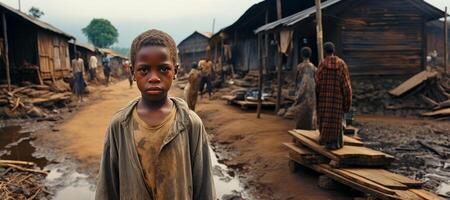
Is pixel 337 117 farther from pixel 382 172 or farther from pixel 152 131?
pixel 152 131

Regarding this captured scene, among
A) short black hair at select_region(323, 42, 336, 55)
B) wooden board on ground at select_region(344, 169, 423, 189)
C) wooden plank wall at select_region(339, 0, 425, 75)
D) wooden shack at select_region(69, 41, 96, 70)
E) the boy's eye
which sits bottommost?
wooden board on ground at select_region(344, 169, 423, 189)

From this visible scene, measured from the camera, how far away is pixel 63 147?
840 centimetres

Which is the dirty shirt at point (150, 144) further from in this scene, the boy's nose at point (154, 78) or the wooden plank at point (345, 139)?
the wooden plank at point (345, 139)

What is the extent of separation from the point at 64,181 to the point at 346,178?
435cm

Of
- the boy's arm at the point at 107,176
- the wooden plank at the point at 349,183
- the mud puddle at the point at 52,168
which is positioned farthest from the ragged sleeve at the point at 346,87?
the boy's arm at the point at 107,176

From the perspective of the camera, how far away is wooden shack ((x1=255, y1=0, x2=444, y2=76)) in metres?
12.6

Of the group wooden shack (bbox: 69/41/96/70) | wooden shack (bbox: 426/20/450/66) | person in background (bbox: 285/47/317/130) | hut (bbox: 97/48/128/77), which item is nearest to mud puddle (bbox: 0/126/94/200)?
person in background (bbox: 285/47/317/130)

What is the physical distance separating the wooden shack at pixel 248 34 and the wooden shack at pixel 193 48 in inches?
269

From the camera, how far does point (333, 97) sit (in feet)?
18.1

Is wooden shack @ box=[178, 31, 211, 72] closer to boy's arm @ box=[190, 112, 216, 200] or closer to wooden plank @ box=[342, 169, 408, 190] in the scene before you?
wooden plank @ box=[342, 169, 408, 190]

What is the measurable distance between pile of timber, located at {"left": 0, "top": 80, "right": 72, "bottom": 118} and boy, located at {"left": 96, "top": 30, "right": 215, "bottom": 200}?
477 inches

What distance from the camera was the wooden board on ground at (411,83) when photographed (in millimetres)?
12062

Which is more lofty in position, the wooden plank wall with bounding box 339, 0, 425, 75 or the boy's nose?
the wooden plank wall with bounding box 339, 0, 425, 75

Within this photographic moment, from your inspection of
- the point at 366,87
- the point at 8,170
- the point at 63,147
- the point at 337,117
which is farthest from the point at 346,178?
the point at 366,87
